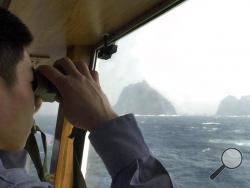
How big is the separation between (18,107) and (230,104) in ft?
9.39

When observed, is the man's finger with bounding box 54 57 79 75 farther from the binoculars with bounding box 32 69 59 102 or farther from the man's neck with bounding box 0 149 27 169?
the man's neck with bounding box 0 149 27 169

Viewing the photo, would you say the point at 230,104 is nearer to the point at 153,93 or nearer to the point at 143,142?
the point at 153,93

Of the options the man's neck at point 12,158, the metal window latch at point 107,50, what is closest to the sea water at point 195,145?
the metal window latch at point 107,50

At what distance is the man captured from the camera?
54 cm

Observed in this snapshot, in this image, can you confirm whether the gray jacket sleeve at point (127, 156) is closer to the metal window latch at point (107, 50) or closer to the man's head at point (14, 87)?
the man's head at point (14, 87)

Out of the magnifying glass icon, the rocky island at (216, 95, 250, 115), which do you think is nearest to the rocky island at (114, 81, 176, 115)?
the rocky island at (216, 95, 250, 115)

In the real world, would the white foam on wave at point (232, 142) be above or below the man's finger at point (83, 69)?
below

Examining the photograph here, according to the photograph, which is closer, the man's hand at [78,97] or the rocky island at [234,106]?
the man's hand at [78,97]

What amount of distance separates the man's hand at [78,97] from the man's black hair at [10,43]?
5 cm

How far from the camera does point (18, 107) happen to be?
0.55m

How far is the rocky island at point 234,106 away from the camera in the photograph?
113 inches

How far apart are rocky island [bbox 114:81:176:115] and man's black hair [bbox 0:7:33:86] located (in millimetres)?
1974

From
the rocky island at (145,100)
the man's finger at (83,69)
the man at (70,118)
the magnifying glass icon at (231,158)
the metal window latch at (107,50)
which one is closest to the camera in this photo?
the man at (70,118)

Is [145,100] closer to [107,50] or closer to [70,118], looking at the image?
[107,50]
